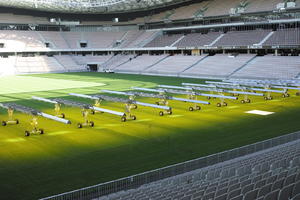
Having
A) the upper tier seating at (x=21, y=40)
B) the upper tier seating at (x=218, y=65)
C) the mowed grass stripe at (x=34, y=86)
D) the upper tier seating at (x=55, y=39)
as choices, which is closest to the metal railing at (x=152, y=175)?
the mowed grass stripe at (x=34, y=86)

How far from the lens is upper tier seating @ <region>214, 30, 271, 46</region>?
192ft

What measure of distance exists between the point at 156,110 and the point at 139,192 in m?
17.0

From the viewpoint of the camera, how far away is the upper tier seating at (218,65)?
182 ft

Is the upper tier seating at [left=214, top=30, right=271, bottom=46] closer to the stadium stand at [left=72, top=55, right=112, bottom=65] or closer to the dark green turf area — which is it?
the stadium stand at [left=72, top=55, right=112, bottom=65]

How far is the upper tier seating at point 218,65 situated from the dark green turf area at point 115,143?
95.5ft

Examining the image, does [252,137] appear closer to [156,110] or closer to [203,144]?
[203,144]

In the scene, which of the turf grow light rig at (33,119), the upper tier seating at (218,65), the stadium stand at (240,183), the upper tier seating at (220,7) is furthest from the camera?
the upper tier seating at (220,7)

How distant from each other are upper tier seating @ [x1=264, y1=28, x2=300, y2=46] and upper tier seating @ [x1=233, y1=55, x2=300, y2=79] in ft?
7.25

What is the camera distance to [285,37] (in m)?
54.9

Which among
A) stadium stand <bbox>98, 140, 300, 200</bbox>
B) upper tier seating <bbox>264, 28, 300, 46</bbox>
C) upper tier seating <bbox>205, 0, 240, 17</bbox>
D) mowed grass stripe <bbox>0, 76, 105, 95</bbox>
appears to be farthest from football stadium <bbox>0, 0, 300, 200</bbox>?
mowed grass stripe <bbox>0, 76, 105, 95</bbox>

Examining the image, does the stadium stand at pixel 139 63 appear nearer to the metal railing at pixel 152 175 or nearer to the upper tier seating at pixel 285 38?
the upper tier seating at pixel 285 38

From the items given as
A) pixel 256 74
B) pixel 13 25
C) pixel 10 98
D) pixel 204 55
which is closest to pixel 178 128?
pixel 10 98

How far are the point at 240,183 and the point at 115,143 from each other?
1022 cm

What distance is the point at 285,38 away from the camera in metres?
54.6
